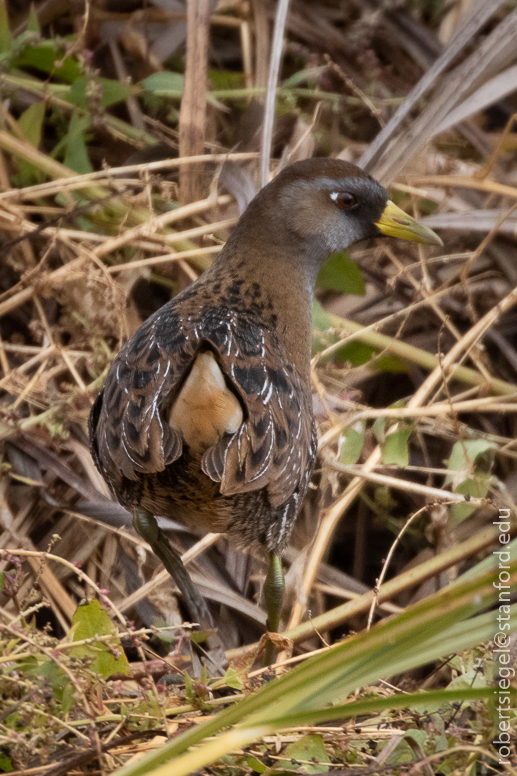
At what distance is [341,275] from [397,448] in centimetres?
66

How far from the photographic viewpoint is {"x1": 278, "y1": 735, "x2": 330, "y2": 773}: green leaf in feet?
4.46

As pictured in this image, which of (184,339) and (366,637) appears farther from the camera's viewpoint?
(184,339)

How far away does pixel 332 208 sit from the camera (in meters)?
2.31

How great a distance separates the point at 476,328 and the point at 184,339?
41.0 inches

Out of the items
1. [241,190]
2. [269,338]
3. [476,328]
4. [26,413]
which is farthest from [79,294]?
[476,328]

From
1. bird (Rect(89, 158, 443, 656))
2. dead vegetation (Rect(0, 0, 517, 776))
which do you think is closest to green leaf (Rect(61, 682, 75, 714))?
dead vegetation (Rect(0, 0, 517, 776))

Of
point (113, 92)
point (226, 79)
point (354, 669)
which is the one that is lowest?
point (354, 669)

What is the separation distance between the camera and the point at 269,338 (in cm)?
198

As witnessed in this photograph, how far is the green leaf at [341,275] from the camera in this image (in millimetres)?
2617

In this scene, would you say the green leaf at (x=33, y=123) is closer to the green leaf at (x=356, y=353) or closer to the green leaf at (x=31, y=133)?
the green leaf at (x=31, y=133)

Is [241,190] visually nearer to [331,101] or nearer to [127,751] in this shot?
[331,101]

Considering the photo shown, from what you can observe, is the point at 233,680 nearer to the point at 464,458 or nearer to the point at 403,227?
the point at 464,458

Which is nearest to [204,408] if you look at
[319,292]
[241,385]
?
[241,385]

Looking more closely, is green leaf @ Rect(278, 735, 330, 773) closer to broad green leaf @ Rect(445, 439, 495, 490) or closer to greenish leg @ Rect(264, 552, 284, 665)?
greenish leg @ Rect(264, 552, 284, 665)
